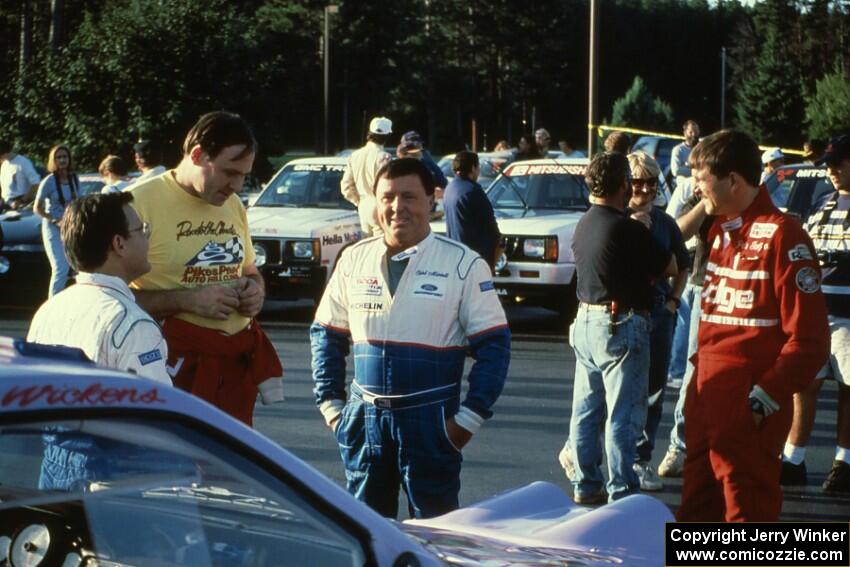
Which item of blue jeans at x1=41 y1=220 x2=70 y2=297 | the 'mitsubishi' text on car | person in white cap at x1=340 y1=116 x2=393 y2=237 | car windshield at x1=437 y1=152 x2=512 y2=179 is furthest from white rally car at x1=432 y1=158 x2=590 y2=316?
car windshield at x1=437 y1=152 x2=512 y2=179

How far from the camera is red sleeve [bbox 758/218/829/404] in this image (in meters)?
4.69

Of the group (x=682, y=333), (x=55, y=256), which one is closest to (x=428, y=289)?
(x=682, y=333)

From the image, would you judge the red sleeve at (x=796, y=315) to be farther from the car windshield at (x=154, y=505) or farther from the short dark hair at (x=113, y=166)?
the short dark hair at (x=113, y=166)

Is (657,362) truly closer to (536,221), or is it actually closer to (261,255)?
(536,221)

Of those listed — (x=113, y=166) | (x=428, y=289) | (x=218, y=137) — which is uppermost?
(x=218, y=137)

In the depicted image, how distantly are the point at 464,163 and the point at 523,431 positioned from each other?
3.63m

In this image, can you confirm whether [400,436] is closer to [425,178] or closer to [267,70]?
[425,178]

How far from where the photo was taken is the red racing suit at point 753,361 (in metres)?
4.73

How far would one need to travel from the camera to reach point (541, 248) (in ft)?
46.6

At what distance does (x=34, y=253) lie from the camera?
17.6m

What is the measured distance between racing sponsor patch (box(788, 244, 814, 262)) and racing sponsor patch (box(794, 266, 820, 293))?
36mm

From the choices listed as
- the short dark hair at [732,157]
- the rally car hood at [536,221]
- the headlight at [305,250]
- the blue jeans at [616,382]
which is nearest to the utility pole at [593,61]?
the rally car hood at [536,221]

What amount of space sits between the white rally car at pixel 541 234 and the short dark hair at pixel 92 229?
31.4 feet

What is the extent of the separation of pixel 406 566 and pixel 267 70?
2781cm
